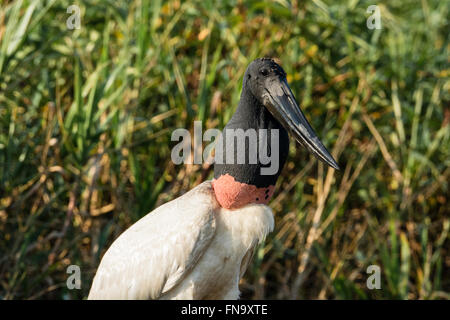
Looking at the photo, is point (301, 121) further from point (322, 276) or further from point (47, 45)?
point (47, 45)

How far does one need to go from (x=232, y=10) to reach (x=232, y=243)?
2.02 m

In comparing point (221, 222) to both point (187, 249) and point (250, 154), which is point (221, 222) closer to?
point (187, 249)

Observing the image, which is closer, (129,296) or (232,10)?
(129,296)

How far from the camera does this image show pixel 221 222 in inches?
95.0

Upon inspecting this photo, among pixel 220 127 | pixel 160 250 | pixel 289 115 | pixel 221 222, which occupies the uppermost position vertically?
pixel 220 127

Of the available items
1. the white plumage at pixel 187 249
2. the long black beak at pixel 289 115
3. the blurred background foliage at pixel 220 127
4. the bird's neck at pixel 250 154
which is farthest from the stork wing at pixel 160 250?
the blurred background foliage at pixel 220 127

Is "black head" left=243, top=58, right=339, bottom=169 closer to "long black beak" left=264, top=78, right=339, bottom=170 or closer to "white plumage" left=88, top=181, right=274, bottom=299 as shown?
"long black beak" left=264, top=78, right=339, bottom=170

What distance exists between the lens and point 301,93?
3.88m

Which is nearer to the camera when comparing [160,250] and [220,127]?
[160,250]

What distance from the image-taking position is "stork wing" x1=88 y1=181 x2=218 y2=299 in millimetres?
2342

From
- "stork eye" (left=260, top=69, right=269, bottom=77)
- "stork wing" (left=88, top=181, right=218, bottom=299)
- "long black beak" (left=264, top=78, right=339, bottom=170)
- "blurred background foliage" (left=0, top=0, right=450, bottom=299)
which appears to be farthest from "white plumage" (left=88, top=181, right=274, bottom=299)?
"blurred background foliage" (left=0, top=0, right=450, bottom=299)

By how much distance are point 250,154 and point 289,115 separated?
21cm

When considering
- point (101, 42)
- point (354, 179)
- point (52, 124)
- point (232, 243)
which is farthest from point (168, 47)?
point (232, 243)

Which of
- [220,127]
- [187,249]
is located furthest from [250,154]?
[220,127]
